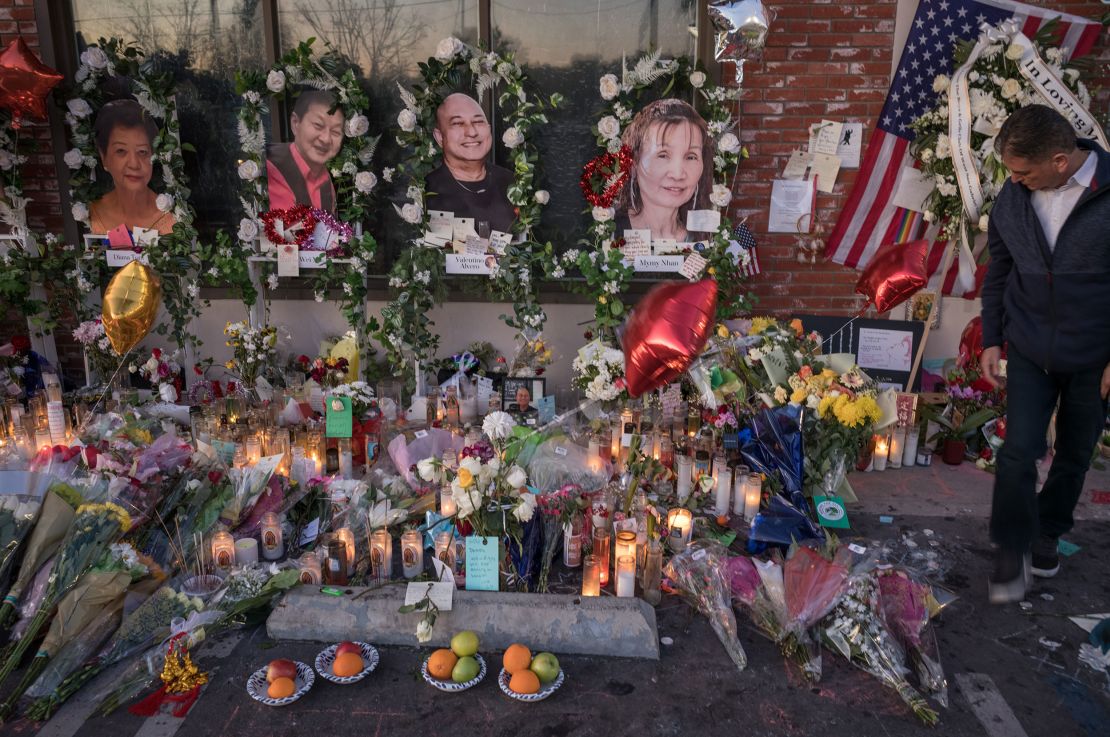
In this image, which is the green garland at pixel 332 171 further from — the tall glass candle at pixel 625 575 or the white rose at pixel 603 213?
the tall glass candle at pixel 625 575

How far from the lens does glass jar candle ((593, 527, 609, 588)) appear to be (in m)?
3.04

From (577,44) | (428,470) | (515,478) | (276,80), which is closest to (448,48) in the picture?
(577,44)

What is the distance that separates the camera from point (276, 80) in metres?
5.09

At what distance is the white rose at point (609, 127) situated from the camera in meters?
5.08

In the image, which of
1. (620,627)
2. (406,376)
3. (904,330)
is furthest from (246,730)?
(904,330)

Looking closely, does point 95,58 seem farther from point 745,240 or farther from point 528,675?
point 528,675

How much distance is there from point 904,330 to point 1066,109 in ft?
5.47

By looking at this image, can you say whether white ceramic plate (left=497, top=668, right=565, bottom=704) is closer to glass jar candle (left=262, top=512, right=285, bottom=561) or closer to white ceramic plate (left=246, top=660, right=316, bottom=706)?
white ceramic plate (left=246, top=660, right=316, bottom=706)

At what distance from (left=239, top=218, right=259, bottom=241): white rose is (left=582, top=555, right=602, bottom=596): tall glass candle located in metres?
3.71

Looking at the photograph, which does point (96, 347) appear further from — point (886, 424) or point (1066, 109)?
point (1066, 109)

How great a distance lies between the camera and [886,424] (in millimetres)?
4203

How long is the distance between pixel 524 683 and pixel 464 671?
0.22 metres

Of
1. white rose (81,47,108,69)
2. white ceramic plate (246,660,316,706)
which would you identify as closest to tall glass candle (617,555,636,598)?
white ceramic plate (246,660,316,706)

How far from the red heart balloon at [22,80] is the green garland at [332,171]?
128 centimetres
